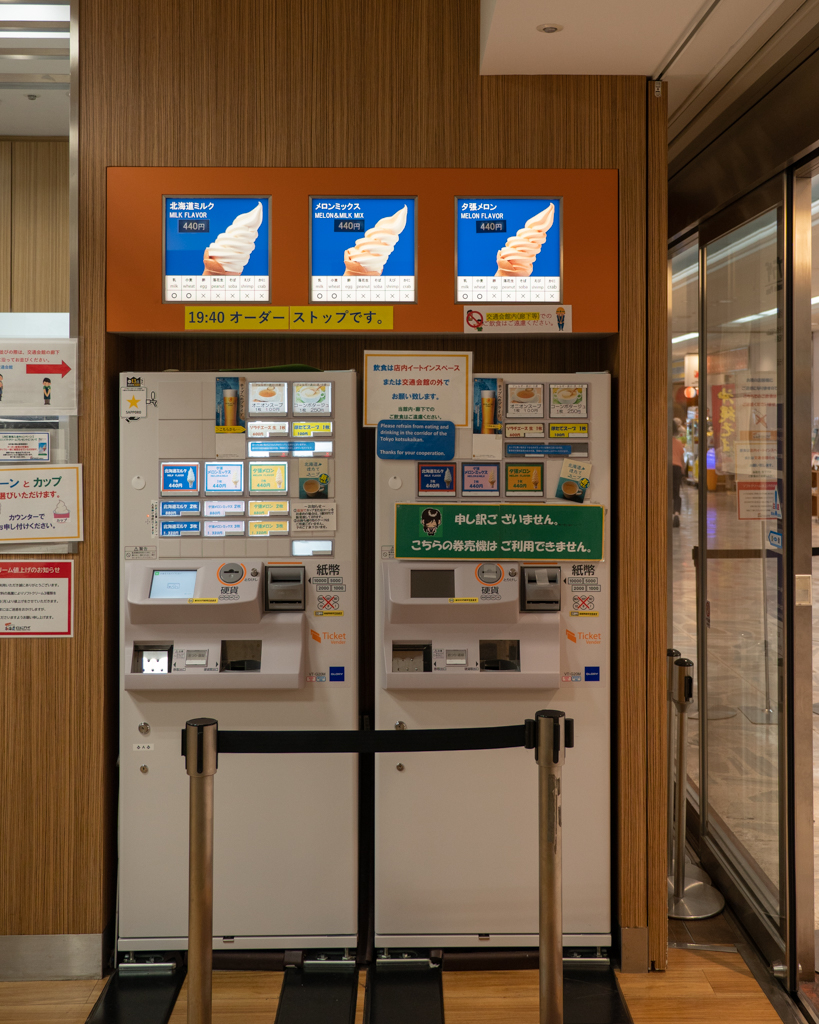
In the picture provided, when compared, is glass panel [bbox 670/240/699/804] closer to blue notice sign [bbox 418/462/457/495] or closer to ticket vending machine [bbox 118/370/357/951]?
blue notice sign [bbox 418/462/457/495]

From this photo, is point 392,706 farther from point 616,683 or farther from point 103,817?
point 103,817

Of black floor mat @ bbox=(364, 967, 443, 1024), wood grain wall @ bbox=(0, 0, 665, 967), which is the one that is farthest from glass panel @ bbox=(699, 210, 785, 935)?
black floor mat @ bbox=(364, 967, 443, 1024)

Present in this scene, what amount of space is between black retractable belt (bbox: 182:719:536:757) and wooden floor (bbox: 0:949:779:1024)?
3.74ft

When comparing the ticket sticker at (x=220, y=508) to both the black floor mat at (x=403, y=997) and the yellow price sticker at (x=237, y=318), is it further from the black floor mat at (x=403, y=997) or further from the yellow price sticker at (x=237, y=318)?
the black floor mat at (x=403, y=997)

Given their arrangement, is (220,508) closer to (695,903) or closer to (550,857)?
(550,857)

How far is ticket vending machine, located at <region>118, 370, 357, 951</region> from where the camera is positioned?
2781 millimetres

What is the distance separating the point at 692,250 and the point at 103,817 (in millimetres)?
3472

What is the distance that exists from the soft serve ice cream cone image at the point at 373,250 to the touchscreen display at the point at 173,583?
117cm

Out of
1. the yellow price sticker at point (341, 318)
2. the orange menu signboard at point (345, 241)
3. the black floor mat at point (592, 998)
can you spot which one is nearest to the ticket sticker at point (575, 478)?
the orange menu signboard at point (345, 241)

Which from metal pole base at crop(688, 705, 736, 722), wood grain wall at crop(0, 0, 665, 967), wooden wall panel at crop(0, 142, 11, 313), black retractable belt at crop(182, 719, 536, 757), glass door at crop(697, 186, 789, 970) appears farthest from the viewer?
metal pole base at crop(688, 705, 736, 722)

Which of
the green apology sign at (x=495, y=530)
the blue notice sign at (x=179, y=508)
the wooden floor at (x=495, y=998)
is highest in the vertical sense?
the blue notice sign at (x=179, y=508)

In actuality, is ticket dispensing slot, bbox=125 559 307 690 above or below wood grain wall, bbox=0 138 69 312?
below

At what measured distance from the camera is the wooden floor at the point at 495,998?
2615 millimetres

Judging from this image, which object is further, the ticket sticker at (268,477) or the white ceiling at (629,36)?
the ticket sticker at (268,477)
